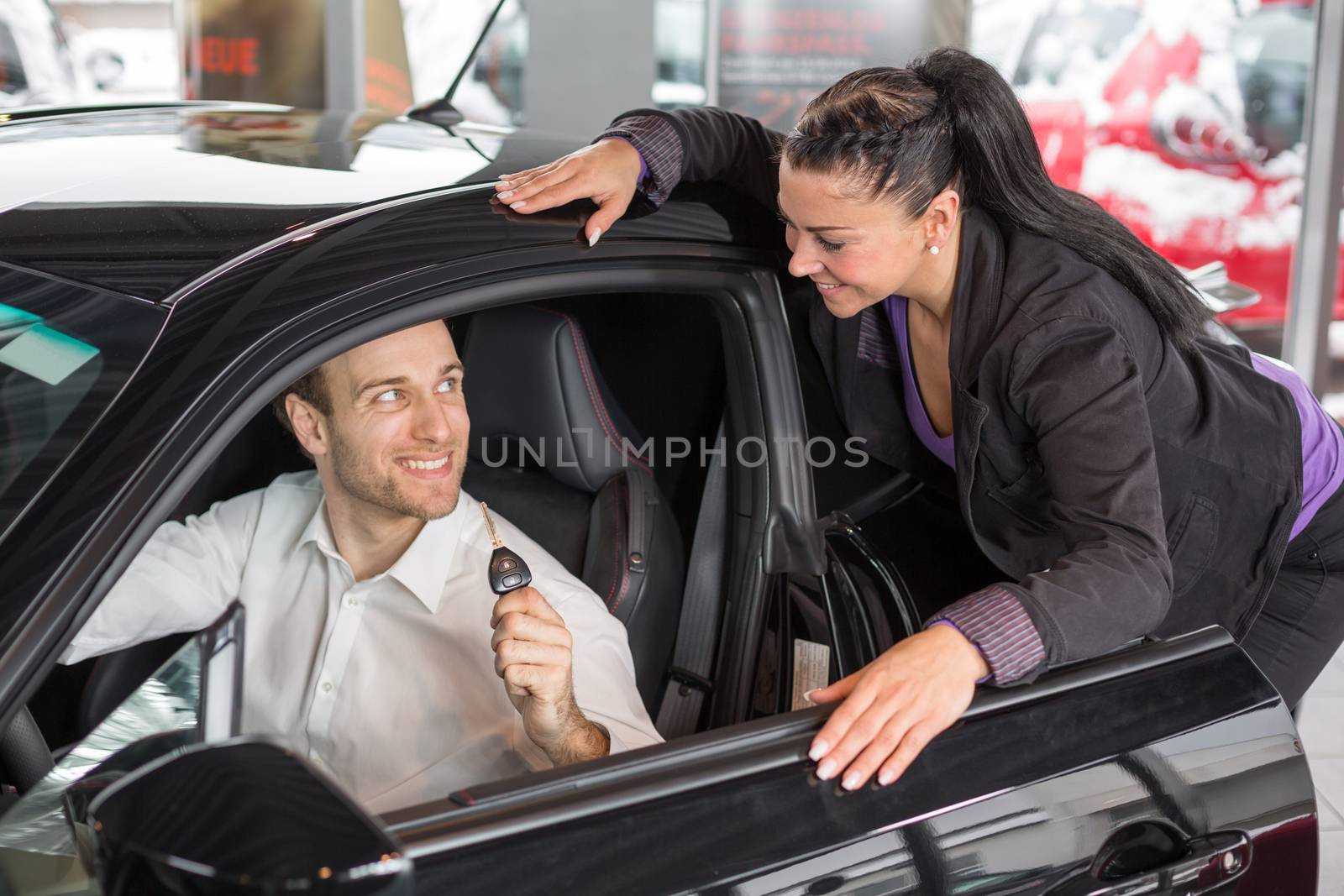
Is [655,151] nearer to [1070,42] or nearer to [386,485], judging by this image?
[386,485]

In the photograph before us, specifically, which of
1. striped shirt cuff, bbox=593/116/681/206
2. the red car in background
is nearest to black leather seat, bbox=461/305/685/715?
striped shirt cuff, bbox=593/116/681/206

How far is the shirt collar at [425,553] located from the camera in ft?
5.04

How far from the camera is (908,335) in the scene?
1.64 m

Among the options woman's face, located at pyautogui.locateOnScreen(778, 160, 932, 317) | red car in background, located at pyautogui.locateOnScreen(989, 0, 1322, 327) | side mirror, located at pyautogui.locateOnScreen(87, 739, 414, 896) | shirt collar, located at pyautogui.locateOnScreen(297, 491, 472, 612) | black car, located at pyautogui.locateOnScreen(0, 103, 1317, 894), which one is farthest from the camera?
red car in background, located at pyautogui.locateOnScreen(989, 0, 1322, 327)

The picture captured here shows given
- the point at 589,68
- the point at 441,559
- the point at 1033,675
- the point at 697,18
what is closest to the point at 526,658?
the point at 441,559

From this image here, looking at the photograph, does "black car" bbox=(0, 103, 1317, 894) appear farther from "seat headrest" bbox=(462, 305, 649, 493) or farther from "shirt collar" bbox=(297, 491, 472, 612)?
"shirt collar" bbox=(297, 491, 472, 612)

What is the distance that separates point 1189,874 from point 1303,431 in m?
0.83

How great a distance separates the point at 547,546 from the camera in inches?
68.0

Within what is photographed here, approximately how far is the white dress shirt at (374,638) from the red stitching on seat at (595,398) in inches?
7.2

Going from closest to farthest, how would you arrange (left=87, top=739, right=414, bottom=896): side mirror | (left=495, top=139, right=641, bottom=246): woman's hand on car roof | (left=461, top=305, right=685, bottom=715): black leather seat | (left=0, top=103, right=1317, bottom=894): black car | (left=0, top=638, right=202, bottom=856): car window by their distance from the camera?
(left=87, top=739, right=414, bottom=896): side mirror
(left=0, top=103, right=1317, bottom=894): black car
(left=0, top=638, right=202, bottom=856): car window
(left=495, top=139, right=641, bottom=246): woman's hand on car roof
(left=461, top=305, right=685, bottom=715): black leather seat

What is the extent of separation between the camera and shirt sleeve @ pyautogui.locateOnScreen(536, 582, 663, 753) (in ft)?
4.66

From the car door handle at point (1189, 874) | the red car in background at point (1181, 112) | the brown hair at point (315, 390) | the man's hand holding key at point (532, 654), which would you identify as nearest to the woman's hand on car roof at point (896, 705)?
the car door handle at point (1189, 874)

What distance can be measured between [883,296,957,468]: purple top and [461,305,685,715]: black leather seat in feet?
1.18

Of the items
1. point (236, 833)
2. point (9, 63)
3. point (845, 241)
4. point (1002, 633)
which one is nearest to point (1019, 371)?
point (845, 241)
